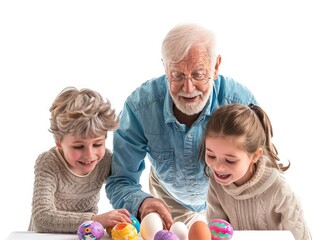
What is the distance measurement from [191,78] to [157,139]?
0.99 feet

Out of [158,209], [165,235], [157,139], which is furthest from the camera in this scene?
[157,139]

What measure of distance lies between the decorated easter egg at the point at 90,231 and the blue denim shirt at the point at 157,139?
0.27 meters

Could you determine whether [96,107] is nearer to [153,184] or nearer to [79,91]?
[79,91]

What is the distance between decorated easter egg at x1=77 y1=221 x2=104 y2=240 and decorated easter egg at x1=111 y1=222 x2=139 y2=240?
5cm

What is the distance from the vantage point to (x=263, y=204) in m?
2.02

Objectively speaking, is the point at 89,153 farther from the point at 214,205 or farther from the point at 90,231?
the point at 214,205

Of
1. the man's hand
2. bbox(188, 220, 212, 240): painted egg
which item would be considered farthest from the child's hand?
bbox(188, 220, 212, 240): painted egg

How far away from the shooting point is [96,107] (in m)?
1.99

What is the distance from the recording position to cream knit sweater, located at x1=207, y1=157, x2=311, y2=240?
1999mm

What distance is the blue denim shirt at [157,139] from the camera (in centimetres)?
219

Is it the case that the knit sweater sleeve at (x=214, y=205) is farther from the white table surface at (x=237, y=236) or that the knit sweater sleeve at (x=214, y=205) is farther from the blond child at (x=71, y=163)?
the blond child at (x=71, y=163)

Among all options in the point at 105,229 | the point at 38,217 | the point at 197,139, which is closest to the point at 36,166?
the point at 38,217

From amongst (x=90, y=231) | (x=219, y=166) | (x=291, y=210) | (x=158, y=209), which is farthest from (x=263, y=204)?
(x=90, y=231)

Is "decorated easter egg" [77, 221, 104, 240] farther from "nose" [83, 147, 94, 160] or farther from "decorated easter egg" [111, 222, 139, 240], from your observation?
"nose" [83, 147, 94, 160]
